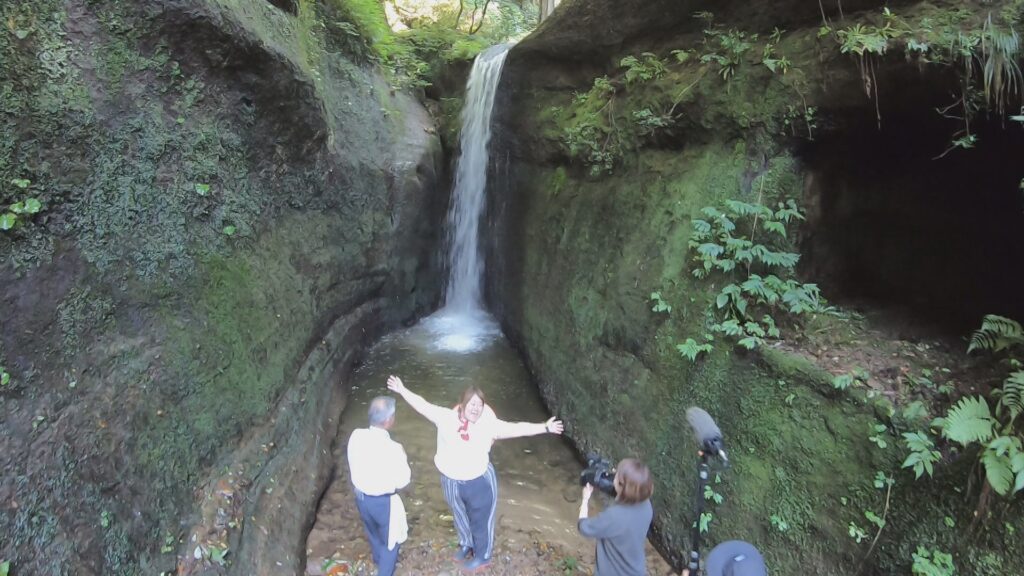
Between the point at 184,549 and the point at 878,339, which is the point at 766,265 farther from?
the point at 184,549

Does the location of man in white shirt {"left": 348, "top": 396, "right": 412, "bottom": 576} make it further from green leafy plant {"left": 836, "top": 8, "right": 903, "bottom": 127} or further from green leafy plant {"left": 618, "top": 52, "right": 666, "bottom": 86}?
green leafy plant {"left": 618, "top": 52, "right": 666, "bottom": 86}

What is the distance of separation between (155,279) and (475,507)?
304 centimetres

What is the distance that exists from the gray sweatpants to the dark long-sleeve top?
1070mm

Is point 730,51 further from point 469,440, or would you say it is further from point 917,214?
point 469,440

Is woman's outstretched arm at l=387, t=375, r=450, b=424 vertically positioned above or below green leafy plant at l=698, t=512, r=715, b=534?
above

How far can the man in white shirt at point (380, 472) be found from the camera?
11.9 feet

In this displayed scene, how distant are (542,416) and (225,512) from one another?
4241 mm

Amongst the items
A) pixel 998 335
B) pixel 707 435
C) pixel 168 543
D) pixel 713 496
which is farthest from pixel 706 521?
pixel 168 543

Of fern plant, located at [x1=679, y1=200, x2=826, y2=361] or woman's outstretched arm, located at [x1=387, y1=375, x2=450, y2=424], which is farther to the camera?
fern plant, located at [x1=679, y1=200, x2=826, y2=361]

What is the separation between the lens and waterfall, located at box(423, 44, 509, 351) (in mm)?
10406

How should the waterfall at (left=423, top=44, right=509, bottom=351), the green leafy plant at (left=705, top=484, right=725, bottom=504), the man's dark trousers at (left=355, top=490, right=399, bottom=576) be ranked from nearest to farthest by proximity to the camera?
the man's dark trousers at (left=355, top=490, right=399, bottom=576), the green leafy plant at (left=705, top=484, right=725, bottom=504), the waterfall at (left=423, top=44, right=509, bottom=351)

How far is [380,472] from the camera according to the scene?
3.66 m

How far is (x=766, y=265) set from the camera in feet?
16.7

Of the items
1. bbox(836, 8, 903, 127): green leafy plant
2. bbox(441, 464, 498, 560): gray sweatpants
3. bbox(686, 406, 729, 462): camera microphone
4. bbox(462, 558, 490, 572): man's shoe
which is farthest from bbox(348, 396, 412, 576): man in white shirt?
bbox(836, 8, 903, 127): green leafy plant
